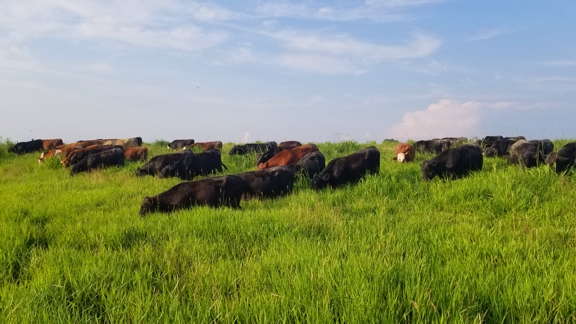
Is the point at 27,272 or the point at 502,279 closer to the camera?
the point at 502,279

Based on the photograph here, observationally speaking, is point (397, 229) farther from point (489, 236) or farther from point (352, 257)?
point (352, 257)

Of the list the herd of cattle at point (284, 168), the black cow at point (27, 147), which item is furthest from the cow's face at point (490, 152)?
the black cow at point (27, 147)

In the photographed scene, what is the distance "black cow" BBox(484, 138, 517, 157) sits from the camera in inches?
559

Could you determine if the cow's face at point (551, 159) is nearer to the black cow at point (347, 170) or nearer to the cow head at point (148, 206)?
the black cow at point (347, 170)

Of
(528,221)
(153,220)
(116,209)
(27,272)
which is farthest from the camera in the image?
(116,209)

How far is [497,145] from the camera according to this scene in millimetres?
14750

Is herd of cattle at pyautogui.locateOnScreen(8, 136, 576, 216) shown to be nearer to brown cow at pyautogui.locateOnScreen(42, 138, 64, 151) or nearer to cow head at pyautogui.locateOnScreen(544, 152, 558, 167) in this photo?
cow head at pyautogui.locateOnScreen(544, 152, 558, 167)

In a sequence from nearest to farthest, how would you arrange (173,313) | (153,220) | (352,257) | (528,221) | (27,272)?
(173,313) → (352,257) → (27,272) → (528,221) → (153,220)

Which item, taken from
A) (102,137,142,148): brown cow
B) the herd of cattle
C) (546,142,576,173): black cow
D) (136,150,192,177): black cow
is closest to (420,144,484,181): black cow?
the herd of cattle

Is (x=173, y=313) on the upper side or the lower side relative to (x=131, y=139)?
lower

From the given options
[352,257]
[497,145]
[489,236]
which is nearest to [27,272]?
[352,257]

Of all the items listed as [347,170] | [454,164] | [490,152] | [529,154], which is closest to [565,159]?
[529,154]

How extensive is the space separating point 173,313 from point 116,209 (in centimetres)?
543

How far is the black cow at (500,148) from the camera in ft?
46.5
